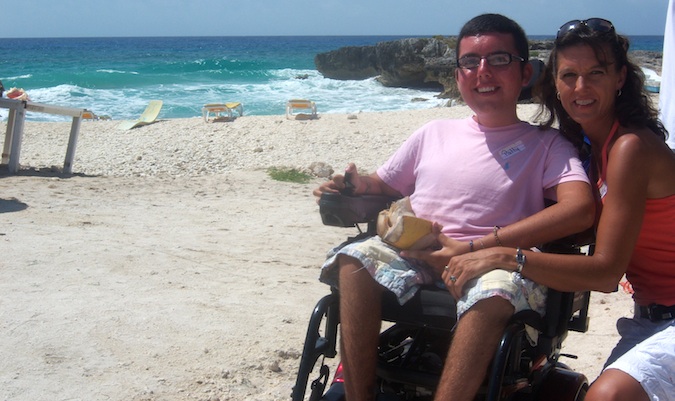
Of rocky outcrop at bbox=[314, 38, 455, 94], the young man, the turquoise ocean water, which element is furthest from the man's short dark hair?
rocky outcrop at bbox=[314, 38, 455, 94]

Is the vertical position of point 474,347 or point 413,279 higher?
point 413,279

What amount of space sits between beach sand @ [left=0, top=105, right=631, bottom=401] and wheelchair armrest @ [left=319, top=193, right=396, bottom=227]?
1149 millimetres

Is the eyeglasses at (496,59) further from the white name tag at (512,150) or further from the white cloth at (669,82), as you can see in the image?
the white cloth at (669,82)

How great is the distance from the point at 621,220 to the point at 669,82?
1357mm

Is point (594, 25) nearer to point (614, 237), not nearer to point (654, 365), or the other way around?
point (614, 237)

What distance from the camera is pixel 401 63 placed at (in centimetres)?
4103

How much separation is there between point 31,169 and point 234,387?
7.40 m

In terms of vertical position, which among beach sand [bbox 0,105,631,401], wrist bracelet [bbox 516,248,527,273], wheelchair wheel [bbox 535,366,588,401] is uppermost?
wrist bracelet [bbox 516,248,527,273]

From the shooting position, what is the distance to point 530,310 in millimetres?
2426

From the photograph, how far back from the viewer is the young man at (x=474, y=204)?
7.83 feet

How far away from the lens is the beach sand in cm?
388

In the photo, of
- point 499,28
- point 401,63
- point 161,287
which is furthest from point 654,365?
point 401,63

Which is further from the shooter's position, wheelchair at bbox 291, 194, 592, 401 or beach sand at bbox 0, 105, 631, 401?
beach sand at bbox 0, 105, 631, 401

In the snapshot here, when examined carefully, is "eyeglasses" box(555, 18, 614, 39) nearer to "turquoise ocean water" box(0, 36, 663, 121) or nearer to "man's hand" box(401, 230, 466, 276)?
"man's hand" box(401, 230, 466, 276)
